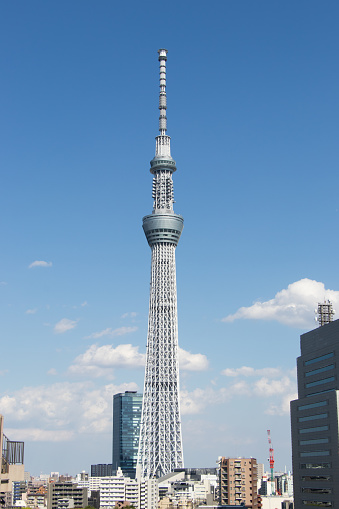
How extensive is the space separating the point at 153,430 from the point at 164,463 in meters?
9.61

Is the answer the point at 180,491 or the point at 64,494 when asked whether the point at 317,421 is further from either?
the point at 64,494

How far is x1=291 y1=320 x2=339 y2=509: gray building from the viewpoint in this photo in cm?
9894

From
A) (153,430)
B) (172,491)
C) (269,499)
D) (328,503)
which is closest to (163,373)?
(153,430)

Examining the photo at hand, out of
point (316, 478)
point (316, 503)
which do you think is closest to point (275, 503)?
point (316, 503)

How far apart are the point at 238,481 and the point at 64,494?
206 feet

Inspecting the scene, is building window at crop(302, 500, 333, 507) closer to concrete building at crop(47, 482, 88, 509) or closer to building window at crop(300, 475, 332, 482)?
building window at crop(300, 475, 332, 482)

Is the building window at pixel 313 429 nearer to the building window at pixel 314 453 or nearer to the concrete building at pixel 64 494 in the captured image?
the building window at pixel 314 453

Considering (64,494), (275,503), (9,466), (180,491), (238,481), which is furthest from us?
(64,494)

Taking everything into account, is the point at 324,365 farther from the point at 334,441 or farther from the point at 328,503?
the point at 328,503

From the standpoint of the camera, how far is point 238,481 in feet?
504

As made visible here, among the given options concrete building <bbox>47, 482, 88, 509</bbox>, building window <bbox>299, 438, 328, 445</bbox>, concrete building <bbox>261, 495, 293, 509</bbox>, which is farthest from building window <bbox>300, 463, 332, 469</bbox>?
concrete building <bbox>47, 482, 88, 509</bbox>

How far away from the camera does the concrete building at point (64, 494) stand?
19366 cm

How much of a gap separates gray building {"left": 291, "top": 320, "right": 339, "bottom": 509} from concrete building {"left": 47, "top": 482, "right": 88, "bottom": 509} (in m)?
99.6

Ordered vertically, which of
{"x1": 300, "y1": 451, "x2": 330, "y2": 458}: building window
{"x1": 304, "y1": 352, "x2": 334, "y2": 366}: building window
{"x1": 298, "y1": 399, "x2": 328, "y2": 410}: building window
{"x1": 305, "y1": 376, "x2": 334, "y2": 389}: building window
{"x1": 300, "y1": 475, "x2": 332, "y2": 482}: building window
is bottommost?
{"x1": 300, "y1": 475, "x2": 332, "y2": 482}: building window
